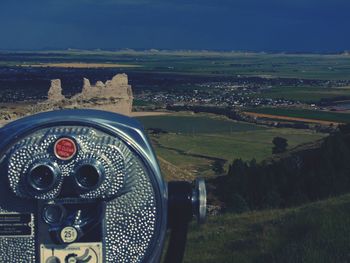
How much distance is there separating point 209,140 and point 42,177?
43795 millimetres

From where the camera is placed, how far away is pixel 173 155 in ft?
124

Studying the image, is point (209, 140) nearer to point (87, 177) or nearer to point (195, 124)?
point (195, 124)

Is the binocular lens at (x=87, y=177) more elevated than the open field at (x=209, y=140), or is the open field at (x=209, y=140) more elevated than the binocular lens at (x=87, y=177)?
the binocular lens at (x=87, y=177)

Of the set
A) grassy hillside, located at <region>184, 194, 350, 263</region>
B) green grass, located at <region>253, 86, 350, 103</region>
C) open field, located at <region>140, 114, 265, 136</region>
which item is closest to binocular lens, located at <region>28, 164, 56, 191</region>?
grassy hillside, located at <region>184, 194, 350, 263</region>

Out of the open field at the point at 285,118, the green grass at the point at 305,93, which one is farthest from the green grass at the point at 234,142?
the green grass at the point at 305,93

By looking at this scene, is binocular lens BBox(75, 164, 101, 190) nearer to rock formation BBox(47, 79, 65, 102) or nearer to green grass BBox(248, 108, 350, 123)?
rock formation BBox(47, 79, 65, 102)

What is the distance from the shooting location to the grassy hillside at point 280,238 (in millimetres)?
6164

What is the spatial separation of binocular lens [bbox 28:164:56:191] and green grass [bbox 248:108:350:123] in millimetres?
53886

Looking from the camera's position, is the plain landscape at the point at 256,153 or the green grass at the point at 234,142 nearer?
the plain landscape at the point at 256,153

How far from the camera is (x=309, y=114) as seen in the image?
65000mm

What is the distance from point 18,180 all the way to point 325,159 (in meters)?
14.3

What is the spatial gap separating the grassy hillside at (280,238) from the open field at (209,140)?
20.1m

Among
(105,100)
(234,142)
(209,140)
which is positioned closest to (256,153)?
(234,142)

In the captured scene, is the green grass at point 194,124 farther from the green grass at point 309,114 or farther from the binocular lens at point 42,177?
the binocular lens at point 42,177
